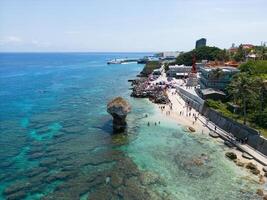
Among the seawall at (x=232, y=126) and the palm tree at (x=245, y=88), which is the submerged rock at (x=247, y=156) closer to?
the seawall at (x=232, y=126)

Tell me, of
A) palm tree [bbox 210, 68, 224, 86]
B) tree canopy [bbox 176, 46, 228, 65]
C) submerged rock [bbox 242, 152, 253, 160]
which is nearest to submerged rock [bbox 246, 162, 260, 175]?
submerged rock [bbox 242, 152, 253, 160]

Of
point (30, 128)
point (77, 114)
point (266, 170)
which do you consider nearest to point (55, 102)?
point (77, 114)

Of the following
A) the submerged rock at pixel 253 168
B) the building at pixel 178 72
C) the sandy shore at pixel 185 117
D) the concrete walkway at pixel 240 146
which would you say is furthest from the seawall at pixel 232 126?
the building at pixel 178 72

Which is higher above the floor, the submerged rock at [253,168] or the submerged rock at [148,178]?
the submerged rock at [253,168]

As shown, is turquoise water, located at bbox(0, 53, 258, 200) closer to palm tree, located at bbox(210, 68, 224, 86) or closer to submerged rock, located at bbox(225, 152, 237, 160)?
submerged rock, located at bbox(225, 152, 237, 160)

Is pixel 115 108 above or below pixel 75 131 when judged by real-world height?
above

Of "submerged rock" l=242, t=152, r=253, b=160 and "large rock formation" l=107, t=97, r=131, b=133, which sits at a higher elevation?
"large rock formation" l=107, t=97, r=131, b=133

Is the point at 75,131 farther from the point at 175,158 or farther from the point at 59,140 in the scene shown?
the point at 175,158

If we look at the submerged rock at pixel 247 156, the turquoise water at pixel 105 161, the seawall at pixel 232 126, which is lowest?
the turquoise water at pixel 105 161
